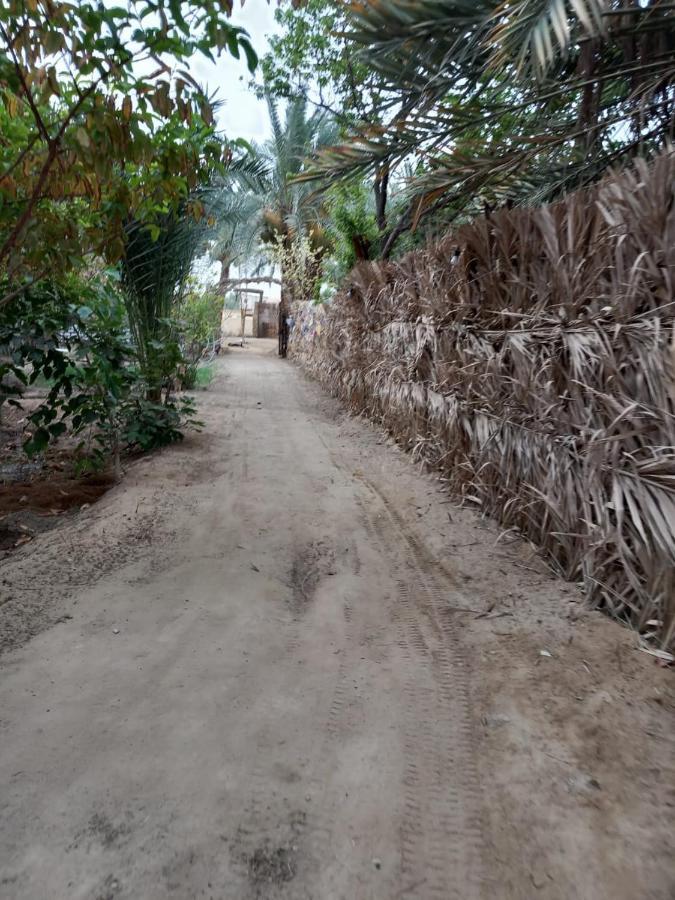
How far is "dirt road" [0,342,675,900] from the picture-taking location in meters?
1.27

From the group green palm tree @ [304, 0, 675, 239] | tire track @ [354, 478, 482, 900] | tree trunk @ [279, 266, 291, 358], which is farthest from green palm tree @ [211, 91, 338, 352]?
tire track @ [354, 478, 482, 900]

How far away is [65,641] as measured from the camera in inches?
83.5

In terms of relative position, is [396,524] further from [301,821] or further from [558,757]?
[301,821]

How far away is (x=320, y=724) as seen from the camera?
1741 mm

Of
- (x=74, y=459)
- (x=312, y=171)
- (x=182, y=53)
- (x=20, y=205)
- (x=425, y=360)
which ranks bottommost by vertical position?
(x=74, y=459)

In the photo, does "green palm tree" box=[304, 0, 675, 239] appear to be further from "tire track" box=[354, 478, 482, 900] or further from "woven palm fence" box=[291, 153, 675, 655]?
"tire track" box=[354, 478, 482, 900]

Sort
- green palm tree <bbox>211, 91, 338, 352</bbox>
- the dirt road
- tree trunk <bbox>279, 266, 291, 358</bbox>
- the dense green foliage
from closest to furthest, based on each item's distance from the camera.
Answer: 1. the dirt road
2. the dense green foliage
3. green palm tree <bbox>211, 91, 338, 352</bbox>
4. tree trunk <bbox>279, 266, 291, 358</bbox>

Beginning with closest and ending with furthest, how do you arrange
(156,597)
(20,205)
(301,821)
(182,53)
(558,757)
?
1. (301,821)
2. (558,757)
3. (182,53)
4. (156,597)
5. (20,205)

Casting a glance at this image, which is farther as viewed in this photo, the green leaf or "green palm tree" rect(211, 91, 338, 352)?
"green palm tree" rect(211, 91, 338, 352)

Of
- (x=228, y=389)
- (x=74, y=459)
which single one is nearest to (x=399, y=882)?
(x=74, y=459)

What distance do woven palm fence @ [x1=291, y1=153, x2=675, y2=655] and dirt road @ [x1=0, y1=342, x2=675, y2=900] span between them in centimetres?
26

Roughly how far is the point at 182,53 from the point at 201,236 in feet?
14.3

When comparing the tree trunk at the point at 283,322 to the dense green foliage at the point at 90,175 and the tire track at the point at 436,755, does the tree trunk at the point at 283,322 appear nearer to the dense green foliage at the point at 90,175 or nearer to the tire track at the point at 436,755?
the dense green foliage at the point at 90,175

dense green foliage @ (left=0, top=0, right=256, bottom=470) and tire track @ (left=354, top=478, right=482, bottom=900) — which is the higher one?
dense green foliage @ (left=0, top=0, right=256, bottom=470)
